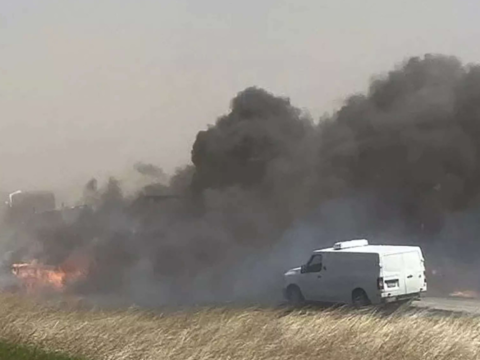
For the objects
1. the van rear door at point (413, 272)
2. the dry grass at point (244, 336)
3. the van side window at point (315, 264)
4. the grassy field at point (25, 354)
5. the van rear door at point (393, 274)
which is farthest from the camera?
the van side window at point (315, 264)

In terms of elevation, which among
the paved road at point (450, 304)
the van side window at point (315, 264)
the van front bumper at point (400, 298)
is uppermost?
the van side window at point (315, 264)

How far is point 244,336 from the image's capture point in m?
14.7

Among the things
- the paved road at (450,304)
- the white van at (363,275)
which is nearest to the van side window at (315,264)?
the white van at (363,275)

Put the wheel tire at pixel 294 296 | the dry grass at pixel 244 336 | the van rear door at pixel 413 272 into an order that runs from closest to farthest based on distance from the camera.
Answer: the dry grass at pixel 244 336
the van rear door at pixel 413 272
the wheel tire at pixel 294 296

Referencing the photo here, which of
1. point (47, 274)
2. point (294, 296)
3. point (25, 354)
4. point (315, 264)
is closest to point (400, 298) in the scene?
point (315, 264)

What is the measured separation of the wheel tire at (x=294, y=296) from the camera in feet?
80.5

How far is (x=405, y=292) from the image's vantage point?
22.9 m

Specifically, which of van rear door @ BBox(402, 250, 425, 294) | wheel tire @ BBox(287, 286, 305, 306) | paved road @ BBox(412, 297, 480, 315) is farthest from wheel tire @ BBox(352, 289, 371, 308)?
wheel tire @ BBox(287, 286, 305, 306)

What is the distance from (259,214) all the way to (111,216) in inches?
240

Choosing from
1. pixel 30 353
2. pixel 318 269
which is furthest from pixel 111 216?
pixel 30 353

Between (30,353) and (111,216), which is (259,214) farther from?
(30,353)

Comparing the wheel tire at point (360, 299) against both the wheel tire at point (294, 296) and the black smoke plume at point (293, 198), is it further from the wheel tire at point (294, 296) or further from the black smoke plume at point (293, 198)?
the black smoke plume at point (293, 198)

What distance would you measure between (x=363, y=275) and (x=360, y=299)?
648 millimetres

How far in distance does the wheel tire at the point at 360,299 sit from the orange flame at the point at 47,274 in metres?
12.7
